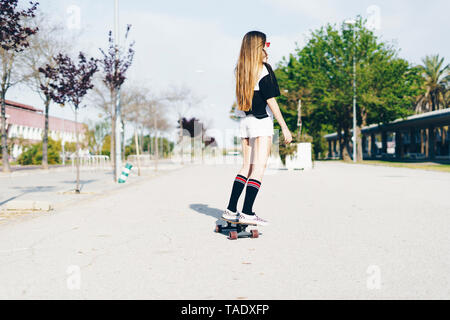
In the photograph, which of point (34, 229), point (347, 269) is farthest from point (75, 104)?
point (347, 269)

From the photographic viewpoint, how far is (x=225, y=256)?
430 centimetres

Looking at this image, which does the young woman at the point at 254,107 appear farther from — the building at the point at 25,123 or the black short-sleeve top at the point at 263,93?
the building at the point at 25,123

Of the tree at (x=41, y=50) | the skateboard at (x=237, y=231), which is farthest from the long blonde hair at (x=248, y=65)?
the tree at (x=41, y=50)

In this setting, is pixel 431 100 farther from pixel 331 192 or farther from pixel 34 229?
pixel 34 229

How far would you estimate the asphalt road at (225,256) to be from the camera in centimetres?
323

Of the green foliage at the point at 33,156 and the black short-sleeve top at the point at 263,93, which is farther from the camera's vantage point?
the green foliage at the point at 33,156

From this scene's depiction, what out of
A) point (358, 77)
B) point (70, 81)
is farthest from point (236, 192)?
point (358, 77)

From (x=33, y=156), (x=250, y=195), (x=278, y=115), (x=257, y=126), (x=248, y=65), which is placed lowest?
(x=250, y=195)

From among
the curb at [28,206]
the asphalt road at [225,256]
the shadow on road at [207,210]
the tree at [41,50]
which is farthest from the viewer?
the tree at [41,50]

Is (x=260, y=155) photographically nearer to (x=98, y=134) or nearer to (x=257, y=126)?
(x=257, y=126)

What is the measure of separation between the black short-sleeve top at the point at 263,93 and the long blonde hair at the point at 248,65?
95mm

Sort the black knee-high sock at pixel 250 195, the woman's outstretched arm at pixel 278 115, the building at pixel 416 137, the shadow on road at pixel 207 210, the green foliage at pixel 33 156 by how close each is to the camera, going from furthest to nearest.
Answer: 1. the building at pixel 416 137
2. the green foliage at pixel 33 156
3. the shadow on road at pixel 207 210
4. the black knee-high sock at pixel 250 195
5. the woman's outstretched arm at pixel 278 115

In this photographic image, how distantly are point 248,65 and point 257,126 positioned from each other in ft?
2.32

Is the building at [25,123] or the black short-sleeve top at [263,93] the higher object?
the building at [25,123]
